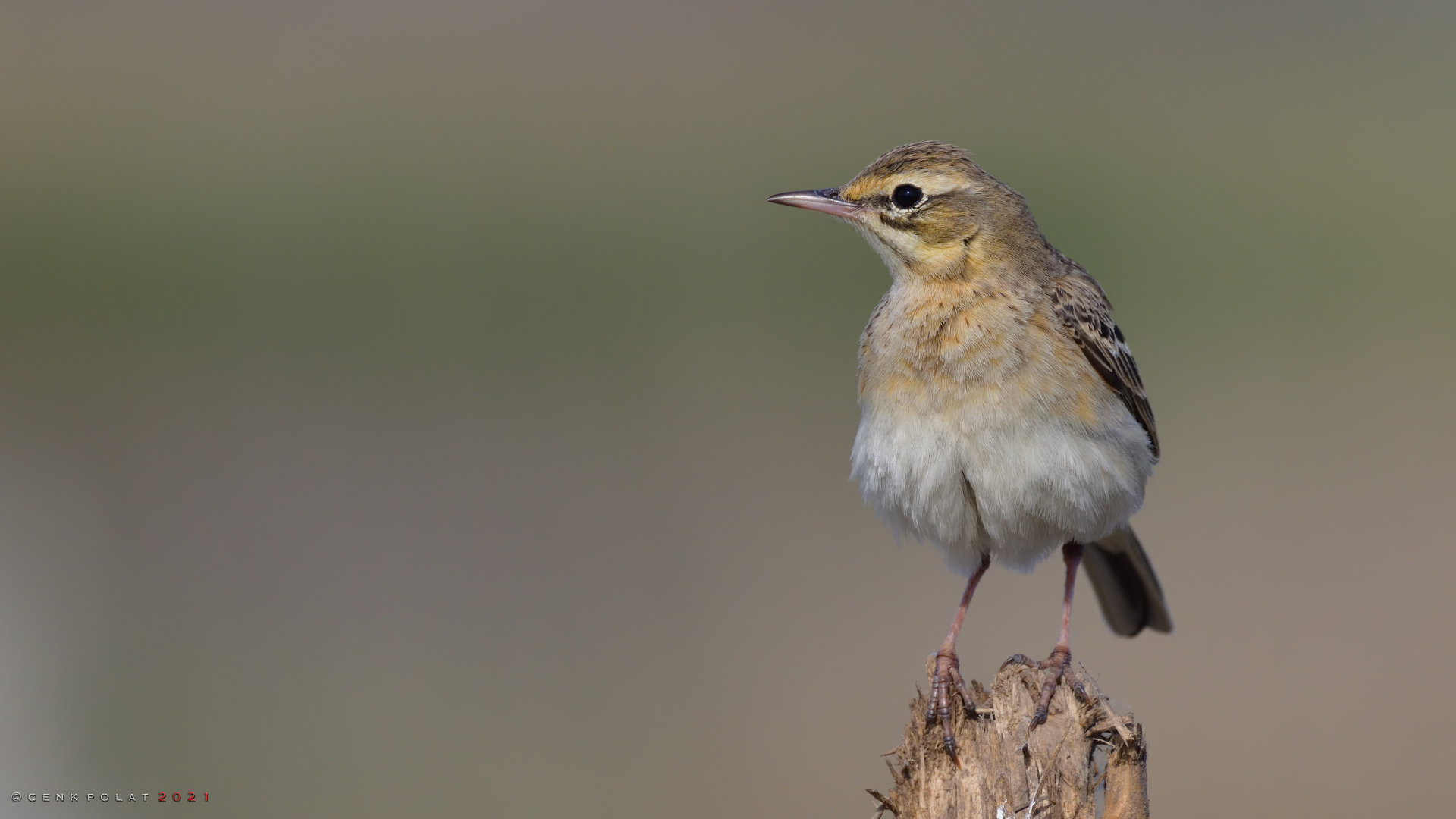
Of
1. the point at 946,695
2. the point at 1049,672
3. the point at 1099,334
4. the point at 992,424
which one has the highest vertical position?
the point at 1099,334

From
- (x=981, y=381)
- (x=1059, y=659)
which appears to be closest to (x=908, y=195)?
(x=981, y=381)

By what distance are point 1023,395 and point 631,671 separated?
6.47 meters

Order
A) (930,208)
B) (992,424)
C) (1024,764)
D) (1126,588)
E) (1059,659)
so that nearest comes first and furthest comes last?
(1024,764)
(1059,659)
(992,424)
(930,208)
(1126,588)

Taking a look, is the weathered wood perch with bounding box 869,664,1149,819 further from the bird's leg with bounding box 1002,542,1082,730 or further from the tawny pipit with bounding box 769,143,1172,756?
the tawny pipit with bounding box 769,143,1172,756

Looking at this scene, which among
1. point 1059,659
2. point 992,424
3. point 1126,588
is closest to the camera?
point 1059,659

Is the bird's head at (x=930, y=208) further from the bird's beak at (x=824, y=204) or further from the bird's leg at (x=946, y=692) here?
the bird's leg at (x=946, y=692)

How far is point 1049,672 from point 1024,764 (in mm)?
490

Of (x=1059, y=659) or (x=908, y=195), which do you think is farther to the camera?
(x=908, y=195)

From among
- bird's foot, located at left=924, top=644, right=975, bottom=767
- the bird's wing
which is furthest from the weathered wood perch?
the bird's wing

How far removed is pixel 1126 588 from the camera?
6.81 meters

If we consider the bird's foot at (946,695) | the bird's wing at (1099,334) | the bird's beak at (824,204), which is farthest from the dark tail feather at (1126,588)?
the bird's beak at (824,204)

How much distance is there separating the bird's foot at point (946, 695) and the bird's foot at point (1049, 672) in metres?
0.21

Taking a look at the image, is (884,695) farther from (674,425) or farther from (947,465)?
(947,465)

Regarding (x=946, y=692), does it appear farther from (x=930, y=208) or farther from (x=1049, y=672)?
(x=930, y=208)
